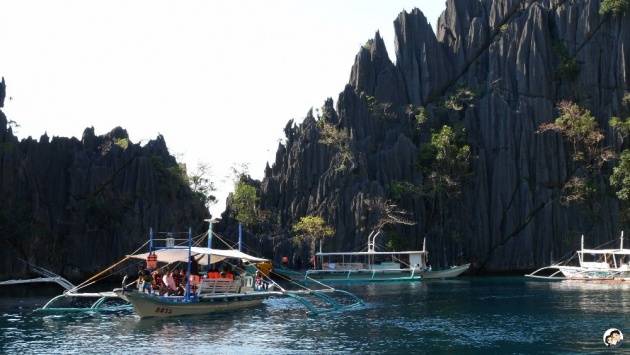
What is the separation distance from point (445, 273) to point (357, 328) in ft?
159

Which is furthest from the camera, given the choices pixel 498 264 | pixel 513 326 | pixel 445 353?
pixel 498 264

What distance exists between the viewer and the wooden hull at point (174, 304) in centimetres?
4420

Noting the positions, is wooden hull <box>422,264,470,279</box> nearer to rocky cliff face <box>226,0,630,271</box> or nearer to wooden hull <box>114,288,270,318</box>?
rocky cliff face <box>226,0,630,271</box>

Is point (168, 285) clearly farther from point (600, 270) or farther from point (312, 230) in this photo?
point (600, 270)

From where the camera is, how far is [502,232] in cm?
10088

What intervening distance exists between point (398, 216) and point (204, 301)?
175 feet

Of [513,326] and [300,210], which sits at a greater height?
[300,210]

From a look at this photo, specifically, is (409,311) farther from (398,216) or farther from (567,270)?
(398,216)

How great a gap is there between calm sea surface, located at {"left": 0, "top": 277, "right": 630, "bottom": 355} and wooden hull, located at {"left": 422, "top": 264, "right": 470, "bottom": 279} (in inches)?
1046

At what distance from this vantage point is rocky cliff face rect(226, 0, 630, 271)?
98.8 metres

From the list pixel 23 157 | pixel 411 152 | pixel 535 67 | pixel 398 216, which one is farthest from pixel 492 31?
pixel 23 157

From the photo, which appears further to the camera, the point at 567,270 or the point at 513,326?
the point at 567,270

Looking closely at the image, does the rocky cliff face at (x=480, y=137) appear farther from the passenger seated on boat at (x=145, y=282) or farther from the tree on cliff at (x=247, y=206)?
the passenger seated on boat at (x=145, y=282)

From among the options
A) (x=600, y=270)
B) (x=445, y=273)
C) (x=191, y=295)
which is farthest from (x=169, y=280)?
(x=600, y=270)
